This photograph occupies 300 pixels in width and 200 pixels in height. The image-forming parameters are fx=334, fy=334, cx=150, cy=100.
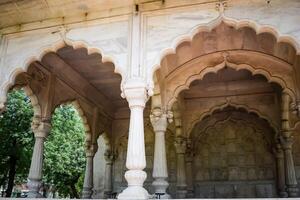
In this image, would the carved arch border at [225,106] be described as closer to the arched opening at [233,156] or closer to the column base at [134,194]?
the arched opening at [233,156]

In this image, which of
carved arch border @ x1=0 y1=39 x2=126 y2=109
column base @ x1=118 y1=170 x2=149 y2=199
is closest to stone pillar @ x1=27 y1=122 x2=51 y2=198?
carved arch border @ x1=0 y1=39 x2=126 y2=109

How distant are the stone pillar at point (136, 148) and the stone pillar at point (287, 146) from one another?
5914 millimetres

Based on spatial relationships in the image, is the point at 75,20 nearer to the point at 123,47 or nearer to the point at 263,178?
the point at 123,47

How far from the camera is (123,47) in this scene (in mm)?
7262

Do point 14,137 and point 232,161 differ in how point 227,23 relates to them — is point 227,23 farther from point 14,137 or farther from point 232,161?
point 14,137

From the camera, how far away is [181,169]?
37.6 feet

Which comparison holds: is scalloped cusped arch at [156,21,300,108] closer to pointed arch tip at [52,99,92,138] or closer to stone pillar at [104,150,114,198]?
pointed arch tip at [52,99,92,138]

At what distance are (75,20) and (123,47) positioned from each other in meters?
1.47

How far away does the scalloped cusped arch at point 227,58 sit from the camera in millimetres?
8453

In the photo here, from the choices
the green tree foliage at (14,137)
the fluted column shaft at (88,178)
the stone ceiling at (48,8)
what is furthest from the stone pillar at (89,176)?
the stone ceiling at (48,8)

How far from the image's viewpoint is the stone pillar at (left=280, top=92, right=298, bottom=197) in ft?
34.3

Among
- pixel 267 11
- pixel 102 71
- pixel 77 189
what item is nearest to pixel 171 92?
pixel 102 71

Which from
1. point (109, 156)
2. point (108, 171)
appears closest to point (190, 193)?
point (108, 171)

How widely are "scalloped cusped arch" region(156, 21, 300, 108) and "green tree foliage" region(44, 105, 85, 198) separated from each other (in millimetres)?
11476
